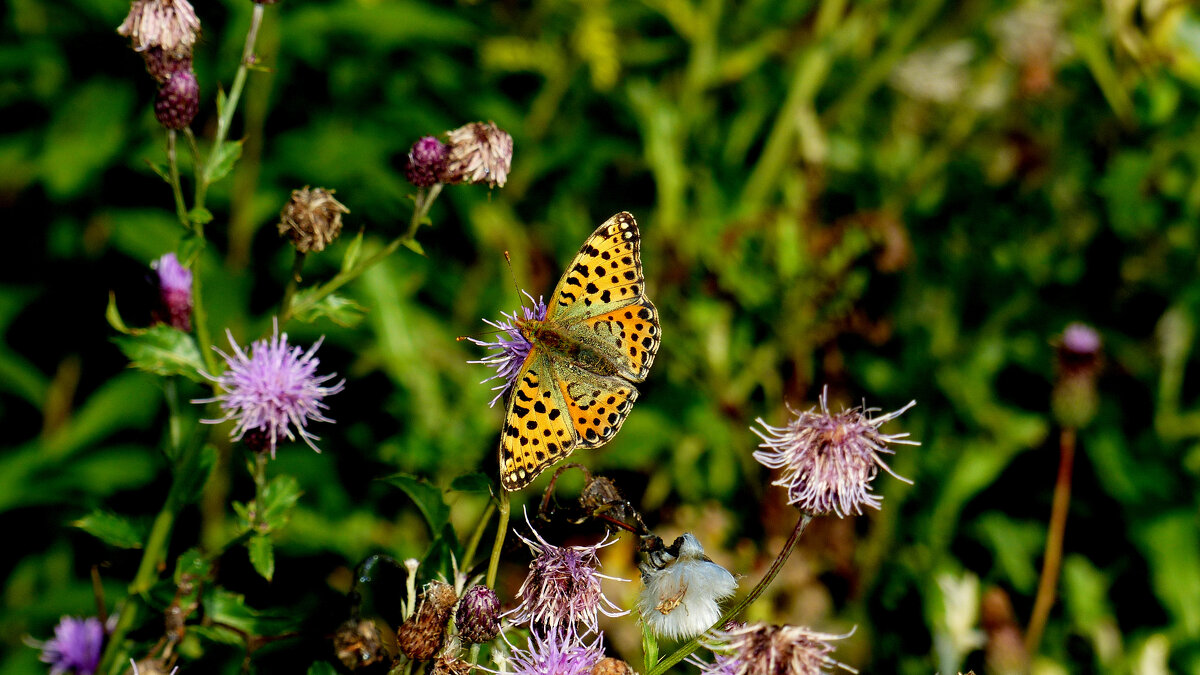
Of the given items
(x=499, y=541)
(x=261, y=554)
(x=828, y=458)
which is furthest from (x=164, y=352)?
(x=828, y=458)

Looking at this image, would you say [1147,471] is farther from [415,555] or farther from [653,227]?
[415,555]

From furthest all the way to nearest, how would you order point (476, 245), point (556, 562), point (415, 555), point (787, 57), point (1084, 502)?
point (787, 57), point (476, 245), point (1084, 502), point (415, 555), point (556, 562)

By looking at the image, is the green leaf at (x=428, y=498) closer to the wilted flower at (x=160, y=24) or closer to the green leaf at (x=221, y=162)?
the green leaf at (x=221, y=162)

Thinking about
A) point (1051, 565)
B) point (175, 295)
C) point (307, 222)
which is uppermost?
point (307, 222)

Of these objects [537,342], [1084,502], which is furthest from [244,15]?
[1084,502]

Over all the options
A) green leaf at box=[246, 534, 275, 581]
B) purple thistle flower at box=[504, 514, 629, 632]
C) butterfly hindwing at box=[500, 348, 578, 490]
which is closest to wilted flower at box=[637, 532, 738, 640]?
purple thistle flower at box=[504, 514, 629, 632]

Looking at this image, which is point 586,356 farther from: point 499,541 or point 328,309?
point 499,541
